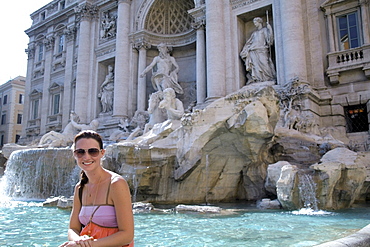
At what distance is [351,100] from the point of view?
41.0 ft

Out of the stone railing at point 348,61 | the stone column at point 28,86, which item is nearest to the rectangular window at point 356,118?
the stone railing at point 348,61

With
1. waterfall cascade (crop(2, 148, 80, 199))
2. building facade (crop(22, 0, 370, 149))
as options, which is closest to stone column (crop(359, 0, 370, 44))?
building facade (crop(22, 0, 370, 149))

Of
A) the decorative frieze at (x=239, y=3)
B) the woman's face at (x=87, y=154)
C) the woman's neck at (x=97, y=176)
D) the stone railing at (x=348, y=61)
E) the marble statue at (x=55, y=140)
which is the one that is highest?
the decorative frieze at (x=239, y=3)

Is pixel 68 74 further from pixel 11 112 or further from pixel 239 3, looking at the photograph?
pixel 11 112

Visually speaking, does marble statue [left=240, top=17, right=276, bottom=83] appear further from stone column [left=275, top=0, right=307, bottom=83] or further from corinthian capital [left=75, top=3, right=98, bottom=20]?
corinthian capital [left=75, top=3, right=98, bottom=20]

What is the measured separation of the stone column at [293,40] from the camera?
12.5 m

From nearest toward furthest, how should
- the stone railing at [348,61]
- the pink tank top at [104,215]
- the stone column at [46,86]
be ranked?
the pink tank top at [104,215] < the stone railing at [348,61] < the stone column at [46,86]

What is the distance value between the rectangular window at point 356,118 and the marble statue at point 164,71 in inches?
321

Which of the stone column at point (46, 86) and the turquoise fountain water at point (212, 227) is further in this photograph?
the stone column at point (46, 86)

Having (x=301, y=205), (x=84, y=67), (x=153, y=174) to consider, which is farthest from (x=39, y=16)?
(x=301, y=205)

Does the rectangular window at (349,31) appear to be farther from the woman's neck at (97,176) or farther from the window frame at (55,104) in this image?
the window frame at (55,104)

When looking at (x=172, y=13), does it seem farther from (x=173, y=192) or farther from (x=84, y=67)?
(x=173, y=192)

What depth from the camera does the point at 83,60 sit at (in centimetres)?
2059

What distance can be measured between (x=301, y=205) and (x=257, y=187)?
1990mm
